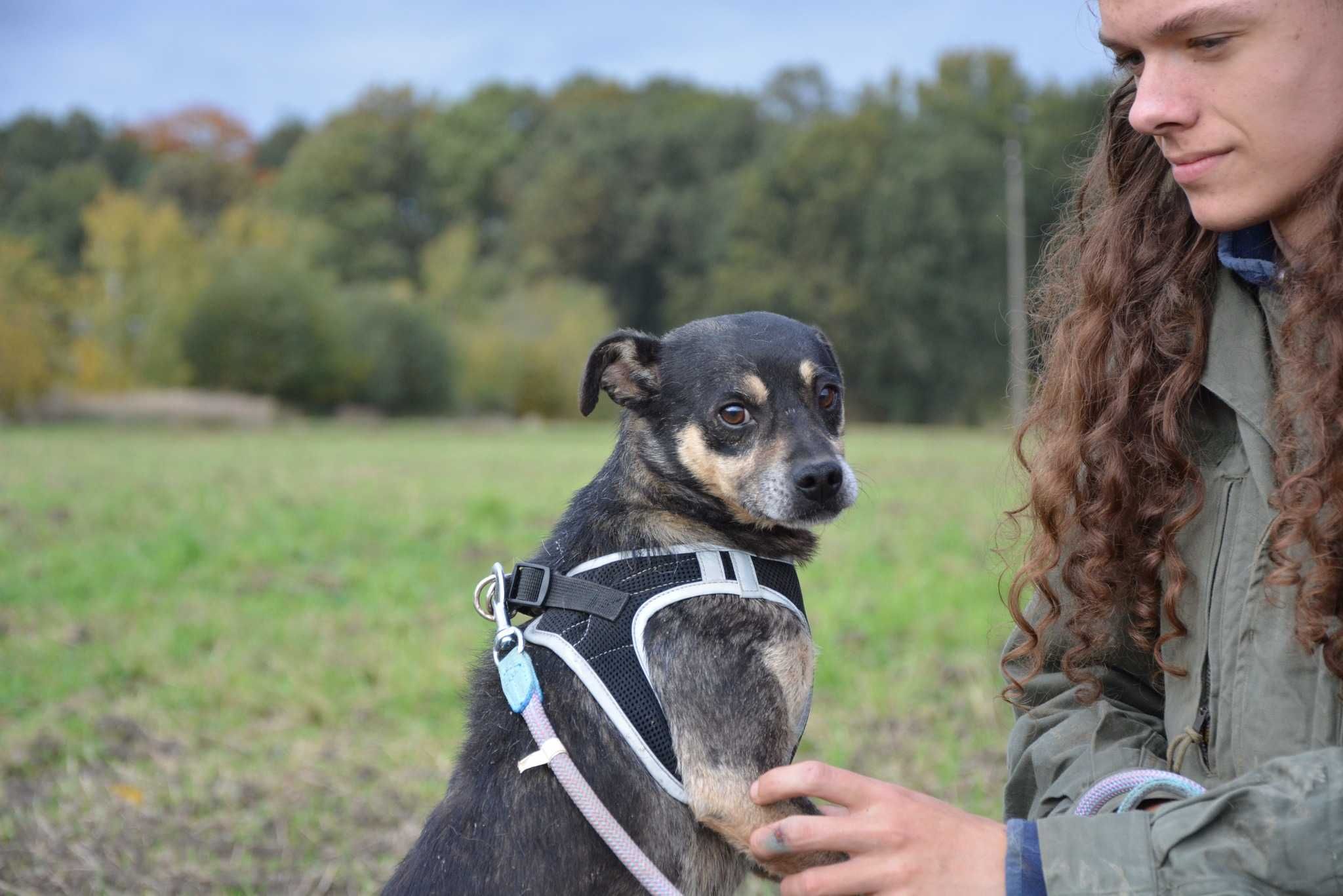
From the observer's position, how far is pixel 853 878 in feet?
7.00

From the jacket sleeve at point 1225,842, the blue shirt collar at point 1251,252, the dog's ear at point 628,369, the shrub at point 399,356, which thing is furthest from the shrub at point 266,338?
the jacket sleeve at point 1225,842

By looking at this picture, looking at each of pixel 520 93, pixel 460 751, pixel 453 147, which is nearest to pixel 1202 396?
pixel 460 751

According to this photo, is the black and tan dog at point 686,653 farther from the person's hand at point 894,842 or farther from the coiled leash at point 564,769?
the person's hand at point 894,842

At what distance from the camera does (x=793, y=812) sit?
8.58 feet

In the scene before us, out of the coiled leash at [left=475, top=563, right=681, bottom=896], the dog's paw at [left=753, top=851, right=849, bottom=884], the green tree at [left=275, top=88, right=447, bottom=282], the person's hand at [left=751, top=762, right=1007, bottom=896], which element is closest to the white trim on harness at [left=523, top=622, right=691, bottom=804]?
the coiled leash at [left=475, top=563, right=681, bottom=896]

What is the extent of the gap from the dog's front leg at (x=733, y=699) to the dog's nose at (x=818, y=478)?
351 millimetres

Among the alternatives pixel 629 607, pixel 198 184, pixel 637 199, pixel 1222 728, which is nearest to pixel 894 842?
pixel 1222 728

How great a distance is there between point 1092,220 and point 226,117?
303 feet

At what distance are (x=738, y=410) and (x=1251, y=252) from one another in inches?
52.0

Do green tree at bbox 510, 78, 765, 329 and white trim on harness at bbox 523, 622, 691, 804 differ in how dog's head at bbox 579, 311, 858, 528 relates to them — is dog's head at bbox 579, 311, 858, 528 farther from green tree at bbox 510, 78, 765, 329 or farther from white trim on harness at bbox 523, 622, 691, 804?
green tree at bbox 510, 78, 765, 329

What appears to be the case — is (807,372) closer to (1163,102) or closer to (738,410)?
(738,410)

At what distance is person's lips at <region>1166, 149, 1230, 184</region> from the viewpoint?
2238 millimetres

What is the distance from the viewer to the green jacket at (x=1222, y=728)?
1.88 metres

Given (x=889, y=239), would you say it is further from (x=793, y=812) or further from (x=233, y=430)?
(x=793, y=812)
